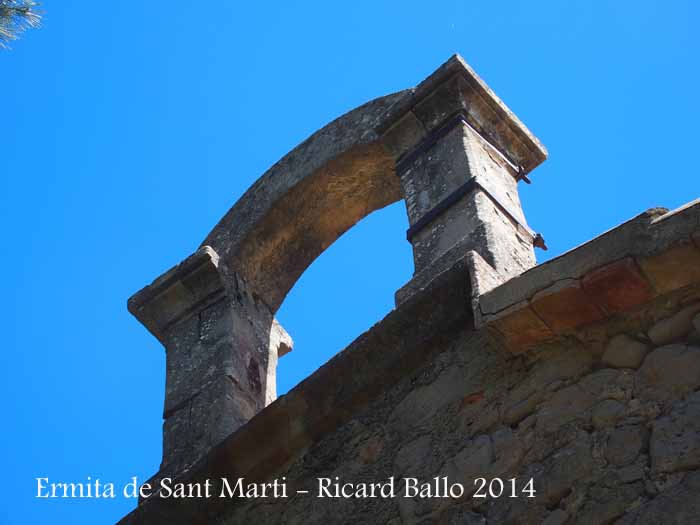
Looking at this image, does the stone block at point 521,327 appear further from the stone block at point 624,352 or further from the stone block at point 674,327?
the stone block at point 674,327

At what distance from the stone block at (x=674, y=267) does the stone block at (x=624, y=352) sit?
186 millimetres

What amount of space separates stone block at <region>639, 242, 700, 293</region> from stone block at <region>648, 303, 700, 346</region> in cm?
8

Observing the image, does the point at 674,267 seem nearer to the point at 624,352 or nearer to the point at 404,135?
the point at 624,352

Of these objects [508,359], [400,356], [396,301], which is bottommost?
[508,359]

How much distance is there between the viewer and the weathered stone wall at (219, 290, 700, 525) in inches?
136

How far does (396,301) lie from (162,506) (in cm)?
125

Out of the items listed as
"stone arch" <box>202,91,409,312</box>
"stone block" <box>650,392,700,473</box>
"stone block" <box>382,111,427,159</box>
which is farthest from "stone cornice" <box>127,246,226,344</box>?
"stone block" <box>650,392,700,473</box>

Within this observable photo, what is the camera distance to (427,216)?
18.0 ft

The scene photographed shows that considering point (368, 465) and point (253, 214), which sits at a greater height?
point (253, 214)

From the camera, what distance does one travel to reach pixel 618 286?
3838 mm

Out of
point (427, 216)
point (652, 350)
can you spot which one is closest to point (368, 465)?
point (652, 350)

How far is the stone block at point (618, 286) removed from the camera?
3803 mm

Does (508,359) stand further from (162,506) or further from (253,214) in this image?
(253,214)

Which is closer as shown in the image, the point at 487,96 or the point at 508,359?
the point at 508,359
